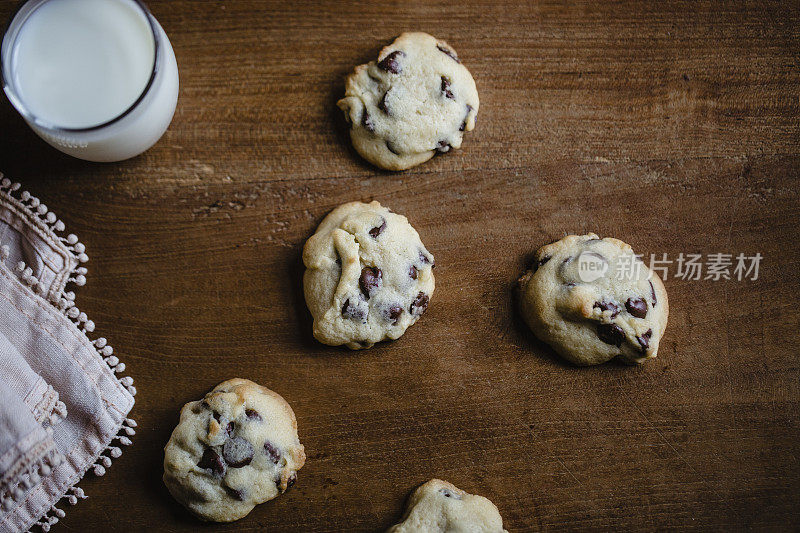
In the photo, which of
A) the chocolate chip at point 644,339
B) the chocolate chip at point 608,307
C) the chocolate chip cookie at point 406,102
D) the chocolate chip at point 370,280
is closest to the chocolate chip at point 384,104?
the chocolate chip cookie at point 406,102

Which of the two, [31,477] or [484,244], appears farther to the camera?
[484,244]

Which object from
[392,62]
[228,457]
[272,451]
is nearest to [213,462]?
[228,457]

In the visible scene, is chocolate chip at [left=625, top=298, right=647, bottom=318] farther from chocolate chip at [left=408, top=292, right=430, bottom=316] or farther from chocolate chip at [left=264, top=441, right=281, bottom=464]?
chocolate chip at [left=264, top=441, right=281, bottom=464]

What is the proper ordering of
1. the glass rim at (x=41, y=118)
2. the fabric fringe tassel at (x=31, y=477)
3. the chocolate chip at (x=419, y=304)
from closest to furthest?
the glass rim at (x=41, y=118)
the fabric fringe tassel at (x=31, y=477)
the chocolate chip at (x=419, y=304)

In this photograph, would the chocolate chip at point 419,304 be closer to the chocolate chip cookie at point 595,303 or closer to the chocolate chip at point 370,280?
the chocolate chip at point 370,280

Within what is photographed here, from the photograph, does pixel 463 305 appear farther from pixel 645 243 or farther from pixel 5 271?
pixel 5 271

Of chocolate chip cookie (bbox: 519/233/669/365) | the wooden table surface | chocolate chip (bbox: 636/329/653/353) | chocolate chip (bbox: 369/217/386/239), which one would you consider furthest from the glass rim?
chocolate chip (bbox: 636/329/653/353)

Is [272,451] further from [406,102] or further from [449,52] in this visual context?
[449,52]
